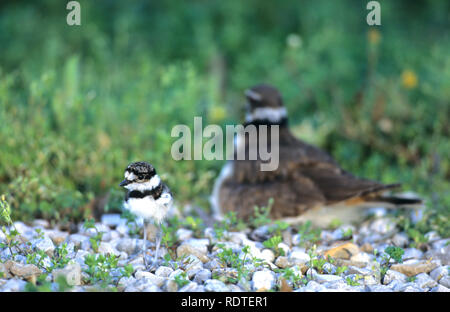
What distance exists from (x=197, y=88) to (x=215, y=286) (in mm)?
4029

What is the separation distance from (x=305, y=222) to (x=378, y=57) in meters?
4.30

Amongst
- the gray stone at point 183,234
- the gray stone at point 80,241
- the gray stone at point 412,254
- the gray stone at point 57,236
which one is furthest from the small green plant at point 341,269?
the gray stone at point 57,236

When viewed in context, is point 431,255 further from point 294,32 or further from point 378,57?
point 294,32

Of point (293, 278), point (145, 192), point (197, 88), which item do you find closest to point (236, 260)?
point (293, 278)

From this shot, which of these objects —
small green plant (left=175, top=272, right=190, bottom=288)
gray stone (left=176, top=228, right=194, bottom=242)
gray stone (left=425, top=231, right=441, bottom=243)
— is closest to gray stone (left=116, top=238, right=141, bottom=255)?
gray stone (left=176, top=228, right=194, bottom=242)

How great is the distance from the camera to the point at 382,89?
7113 mm

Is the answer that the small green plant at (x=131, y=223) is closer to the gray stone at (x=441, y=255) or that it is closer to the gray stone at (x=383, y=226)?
the gray stone at (x=383, y=226)

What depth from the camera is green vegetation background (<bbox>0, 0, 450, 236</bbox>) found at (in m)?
5.45

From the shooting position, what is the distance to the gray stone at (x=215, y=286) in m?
3.46

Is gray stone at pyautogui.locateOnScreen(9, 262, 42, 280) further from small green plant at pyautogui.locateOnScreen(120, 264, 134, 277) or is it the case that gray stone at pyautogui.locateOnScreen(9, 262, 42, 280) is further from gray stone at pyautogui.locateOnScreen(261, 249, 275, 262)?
gray stone at pyautogui.locateOnScreen(261, 249, 275, 262)

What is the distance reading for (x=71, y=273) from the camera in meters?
3.49

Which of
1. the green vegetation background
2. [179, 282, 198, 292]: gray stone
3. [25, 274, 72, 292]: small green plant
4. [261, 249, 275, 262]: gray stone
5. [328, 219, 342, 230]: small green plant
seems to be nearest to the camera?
[25, 274, 72, 292]: small green plant

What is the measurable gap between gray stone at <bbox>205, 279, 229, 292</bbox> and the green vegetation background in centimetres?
154
